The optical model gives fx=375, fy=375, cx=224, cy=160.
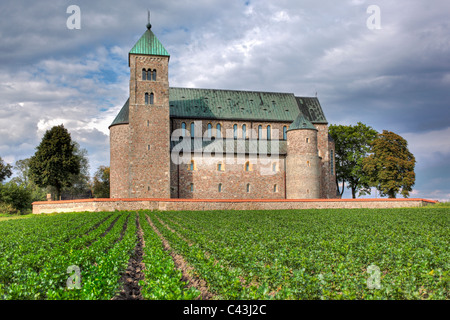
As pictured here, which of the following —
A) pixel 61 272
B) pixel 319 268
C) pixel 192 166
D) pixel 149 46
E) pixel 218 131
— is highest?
pixel 149 46

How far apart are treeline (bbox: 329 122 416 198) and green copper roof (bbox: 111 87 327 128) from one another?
25.1 feet

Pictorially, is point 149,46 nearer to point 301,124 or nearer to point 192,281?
point 301,124

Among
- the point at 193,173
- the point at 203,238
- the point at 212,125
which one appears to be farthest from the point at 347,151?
the point at 203,238

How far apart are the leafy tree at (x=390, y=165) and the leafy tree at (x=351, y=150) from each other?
369 cm

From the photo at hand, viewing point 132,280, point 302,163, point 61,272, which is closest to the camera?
point 61,272

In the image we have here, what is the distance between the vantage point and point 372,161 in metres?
49.8

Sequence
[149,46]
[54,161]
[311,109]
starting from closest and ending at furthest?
[149,46] → [54,161] → [311,109]

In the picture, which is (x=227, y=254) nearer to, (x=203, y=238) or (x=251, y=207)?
(x=203, y=238)

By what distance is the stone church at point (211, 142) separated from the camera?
40.7 m

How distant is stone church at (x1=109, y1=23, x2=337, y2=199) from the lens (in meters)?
40.7

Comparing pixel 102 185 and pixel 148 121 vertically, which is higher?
pixel 148 121

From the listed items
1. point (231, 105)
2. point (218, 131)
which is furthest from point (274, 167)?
point (231, 105)

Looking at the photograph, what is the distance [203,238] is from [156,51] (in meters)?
31.0

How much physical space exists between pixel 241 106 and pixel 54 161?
24551 mm
